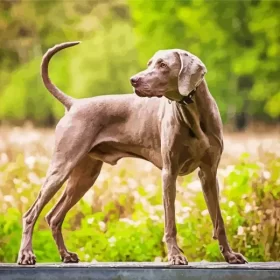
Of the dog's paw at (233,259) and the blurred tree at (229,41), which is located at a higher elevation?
the blurred tree at (229,41)

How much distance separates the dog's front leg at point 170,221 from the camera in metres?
2.74

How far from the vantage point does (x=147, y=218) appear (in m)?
3.94

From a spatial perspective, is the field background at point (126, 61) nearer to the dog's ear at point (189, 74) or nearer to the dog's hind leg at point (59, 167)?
the dog's hind leg at point (59, 167)

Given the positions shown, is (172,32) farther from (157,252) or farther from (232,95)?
(157,252)

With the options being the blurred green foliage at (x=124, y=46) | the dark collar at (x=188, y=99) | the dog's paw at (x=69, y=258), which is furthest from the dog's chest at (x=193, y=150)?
the blurred green foliage at (x=124, y=46)

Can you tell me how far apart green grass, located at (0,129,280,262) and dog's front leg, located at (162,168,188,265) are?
3.27ft

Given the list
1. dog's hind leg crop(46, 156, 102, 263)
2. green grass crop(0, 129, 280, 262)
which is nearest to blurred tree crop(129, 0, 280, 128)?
green grass crop(0, 129, 280, 262)

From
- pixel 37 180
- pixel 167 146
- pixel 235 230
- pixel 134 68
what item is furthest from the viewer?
pixel 134 68

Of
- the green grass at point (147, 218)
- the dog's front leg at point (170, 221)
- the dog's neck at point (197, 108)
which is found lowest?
the green grass at point (147, 218)

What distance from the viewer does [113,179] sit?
4.43 meters

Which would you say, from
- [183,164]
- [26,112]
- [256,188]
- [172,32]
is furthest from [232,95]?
[183,164]

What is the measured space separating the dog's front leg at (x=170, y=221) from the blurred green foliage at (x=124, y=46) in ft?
10.3

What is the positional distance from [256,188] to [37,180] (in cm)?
128

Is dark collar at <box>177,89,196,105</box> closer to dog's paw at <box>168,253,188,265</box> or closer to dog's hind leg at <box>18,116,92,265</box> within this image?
dog's hind leg at <box>18,116,92,265</box>
